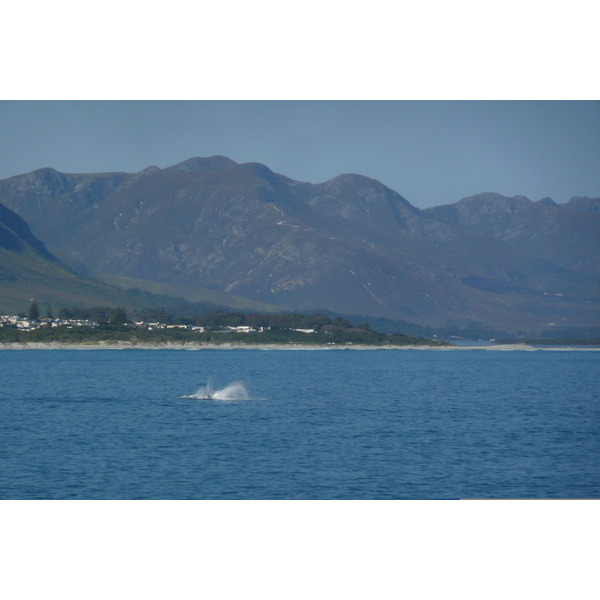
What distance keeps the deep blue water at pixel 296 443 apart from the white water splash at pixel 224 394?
4.67ft

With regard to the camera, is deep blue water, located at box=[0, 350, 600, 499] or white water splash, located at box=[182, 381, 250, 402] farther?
white water splash, located at box=[182, 381, 250, 402]

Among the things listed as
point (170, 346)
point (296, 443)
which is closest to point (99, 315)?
point (170, 346)

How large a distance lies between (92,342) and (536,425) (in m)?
124

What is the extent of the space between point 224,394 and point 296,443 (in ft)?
73.8

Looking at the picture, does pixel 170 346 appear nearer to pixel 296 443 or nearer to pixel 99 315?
pixel 99 315

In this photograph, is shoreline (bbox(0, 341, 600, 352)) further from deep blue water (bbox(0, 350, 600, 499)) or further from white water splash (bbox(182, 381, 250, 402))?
white water splash (bbox(182, 381, 250, 402))

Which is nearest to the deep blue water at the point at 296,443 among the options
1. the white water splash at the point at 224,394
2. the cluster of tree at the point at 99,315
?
the white water splash at the point at 224,394

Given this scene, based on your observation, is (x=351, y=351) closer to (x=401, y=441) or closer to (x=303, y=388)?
(x=303, y=388)

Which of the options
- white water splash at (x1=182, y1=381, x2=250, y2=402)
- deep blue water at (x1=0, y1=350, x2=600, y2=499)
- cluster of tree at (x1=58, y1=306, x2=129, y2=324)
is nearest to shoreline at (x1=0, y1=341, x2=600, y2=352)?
cluster of tree at (x1=58, y1=306, x2=129, y2=324)

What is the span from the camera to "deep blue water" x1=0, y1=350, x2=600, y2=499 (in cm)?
2720

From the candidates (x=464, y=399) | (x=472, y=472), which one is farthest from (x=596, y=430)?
(x=464, y=399)

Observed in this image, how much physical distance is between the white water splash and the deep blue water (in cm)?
142

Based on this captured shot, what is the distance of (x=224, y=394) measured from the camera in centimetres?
5725

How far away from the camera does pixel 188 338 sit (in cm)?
17175
